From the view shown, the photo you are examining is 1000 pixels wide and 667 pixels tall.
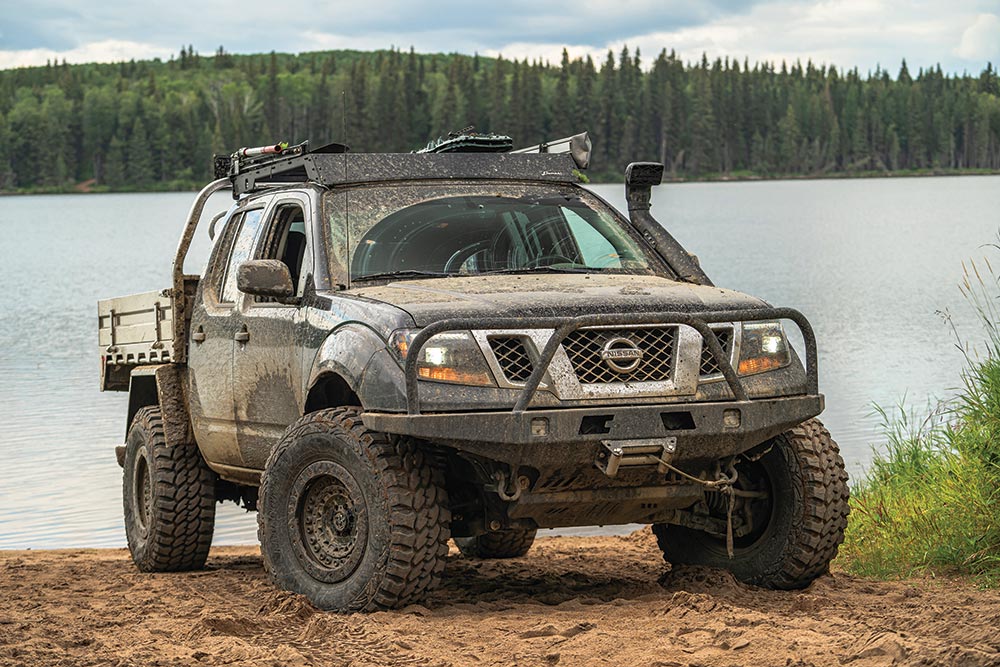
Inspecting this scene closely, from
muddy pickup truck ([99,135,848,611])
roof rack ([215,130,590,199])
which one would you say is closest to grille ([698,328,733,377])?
muddy pickup truck ([99,135,848,611])

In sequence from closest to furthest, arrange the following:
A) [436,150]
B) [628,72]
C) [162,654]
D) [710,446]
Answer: [162,654]
[710,446]
[436,150]
[628,72]

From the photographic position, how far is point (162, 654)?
5.80m

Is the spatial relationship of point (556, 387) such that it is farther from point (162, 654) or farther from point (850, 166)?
point (850, 166)

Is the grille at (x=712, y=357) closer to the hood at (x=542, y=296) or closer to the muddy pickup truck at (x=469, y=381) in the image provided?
the muddy pickup truck at (x=469, y=381)

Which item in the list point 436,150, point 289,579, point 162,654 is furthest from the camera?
point 436,150

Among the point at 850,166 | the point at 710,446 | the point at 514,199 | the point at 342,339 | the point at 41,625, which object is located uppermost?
the point at 850,166

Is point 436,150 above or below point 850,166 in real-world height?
below

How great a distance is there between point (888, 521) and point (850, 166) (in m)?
183

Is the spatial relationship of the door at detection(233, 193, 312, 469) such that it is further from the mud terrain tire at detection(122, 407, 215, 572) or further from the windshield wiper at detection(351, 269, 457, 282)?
the mud terrain tire at detection(122, 407, 215, 572)

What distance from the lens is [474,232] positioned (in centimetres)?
758

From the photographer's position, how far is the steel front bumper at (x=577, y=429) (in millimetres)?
5984

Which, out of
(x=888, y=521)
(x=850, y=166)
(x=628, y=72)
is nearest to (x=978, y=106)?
(x=850, y=166)

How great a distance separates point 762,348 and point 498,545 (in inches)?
129

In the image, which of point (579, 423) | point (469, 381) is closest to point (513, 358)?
point (469, 381)
